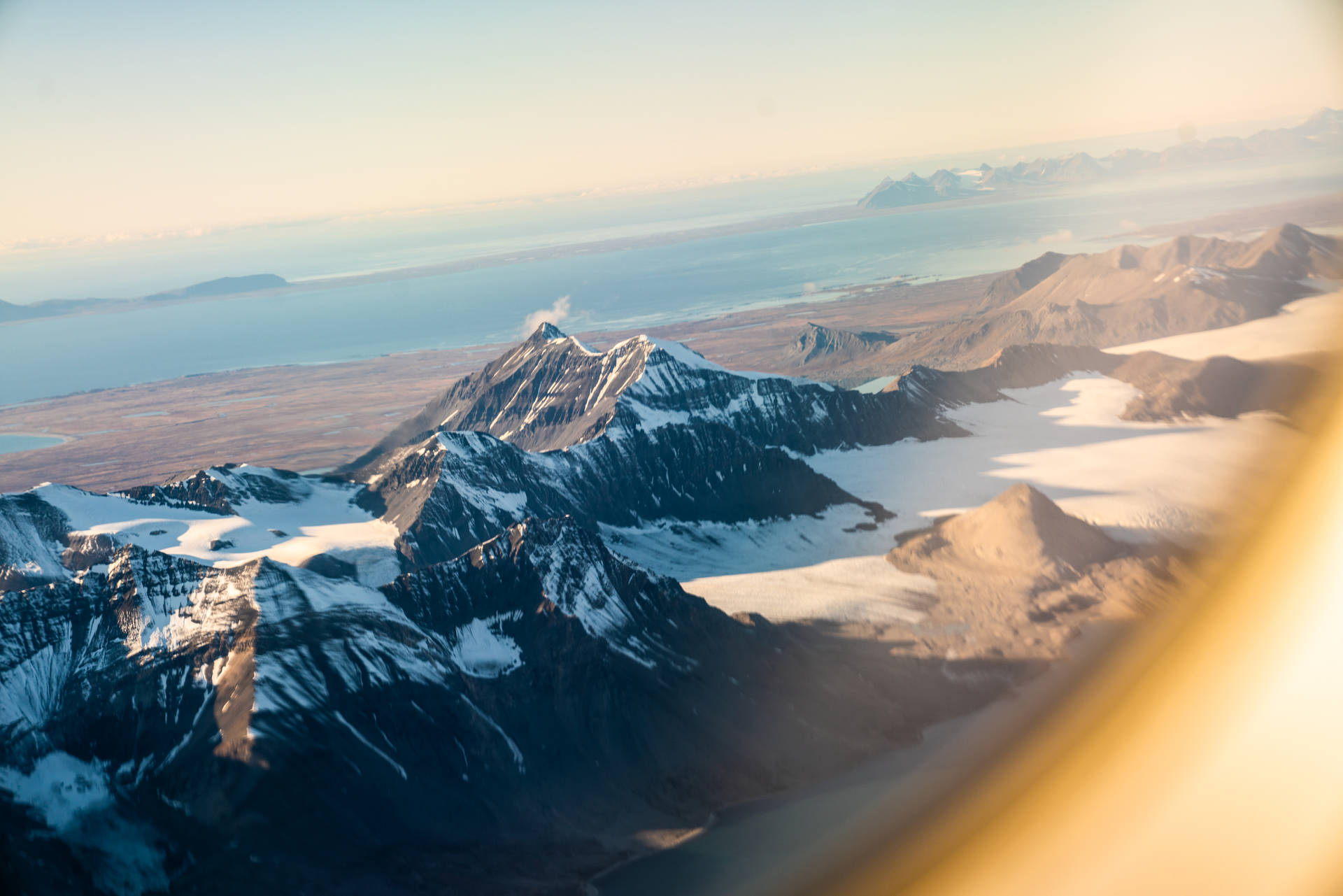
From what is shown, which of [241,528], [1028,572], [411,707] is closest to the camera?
[411,707]

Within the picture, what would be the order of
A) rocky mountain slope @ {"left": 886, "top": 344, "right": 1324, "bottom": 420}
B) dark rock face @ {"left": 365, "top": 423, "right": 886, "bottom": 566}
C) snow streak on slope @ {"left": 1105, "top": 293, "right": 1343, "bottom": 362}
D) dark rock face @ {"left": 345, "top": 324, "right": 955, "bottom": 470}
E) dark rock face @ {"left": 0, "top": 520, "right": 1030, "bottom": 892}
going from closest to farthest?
1. dark rock face @ {"left": 0, "top": 520, "right": 1030, "bottom": 892}
2. dark rock face @ {"left": 365, "top": 423, "right": 886, "bottom": 566}
3. dark rock face @ {"left": 345, "top": 324, "right": 955, "bottom": 470}
4. rocky mountain slope @ {"left": 886, "top": 344, "right": 1324, "bottom": 420}
5. snow streak on slope @ {"left": 1105, "top": 293, "right": 1343, "bottom": 362}

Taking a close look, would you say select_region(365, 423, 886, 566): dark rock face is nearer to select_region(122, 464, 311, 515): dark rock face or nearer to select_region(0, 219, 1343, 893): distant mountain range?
select_region(0, 219, 1343, 893): distant mountain range

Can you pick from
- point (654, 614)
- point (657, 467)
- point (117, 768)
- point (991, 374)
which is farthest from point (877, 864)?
point (991, 374)

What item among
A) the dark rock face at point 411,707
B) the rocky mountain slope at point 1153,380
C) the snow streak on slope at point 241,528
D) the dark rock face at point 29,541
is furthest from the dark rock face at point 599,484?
the rocky mountain slope at point 1153,380

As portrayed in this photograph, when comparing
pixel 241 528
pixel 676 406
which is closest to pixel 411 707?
pixel 241 528

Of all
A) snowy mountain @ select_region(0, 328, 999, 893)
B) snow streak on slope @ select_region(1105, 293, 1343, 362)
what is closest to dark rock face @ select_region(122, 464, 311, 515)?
snowy mountain @ select_region(0, 328, 999, 893)

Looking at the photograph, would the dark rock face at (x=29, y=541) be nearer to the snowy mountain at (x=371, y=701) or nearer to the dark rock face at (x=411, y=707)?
the snowy mountain at (x=371, y=701)

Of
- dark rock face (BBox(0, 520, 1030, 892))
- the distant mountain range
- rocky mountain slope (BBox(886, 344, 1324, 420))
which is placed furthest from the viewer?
rocky mountain slope (BBox(886, 344, 1324, 420))

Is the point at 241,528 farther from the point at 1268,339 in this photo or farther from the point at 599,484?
the point at 1268,339

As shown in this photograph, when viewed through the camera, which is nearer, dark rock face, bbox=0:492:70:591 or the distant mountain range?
the distant mountain range
